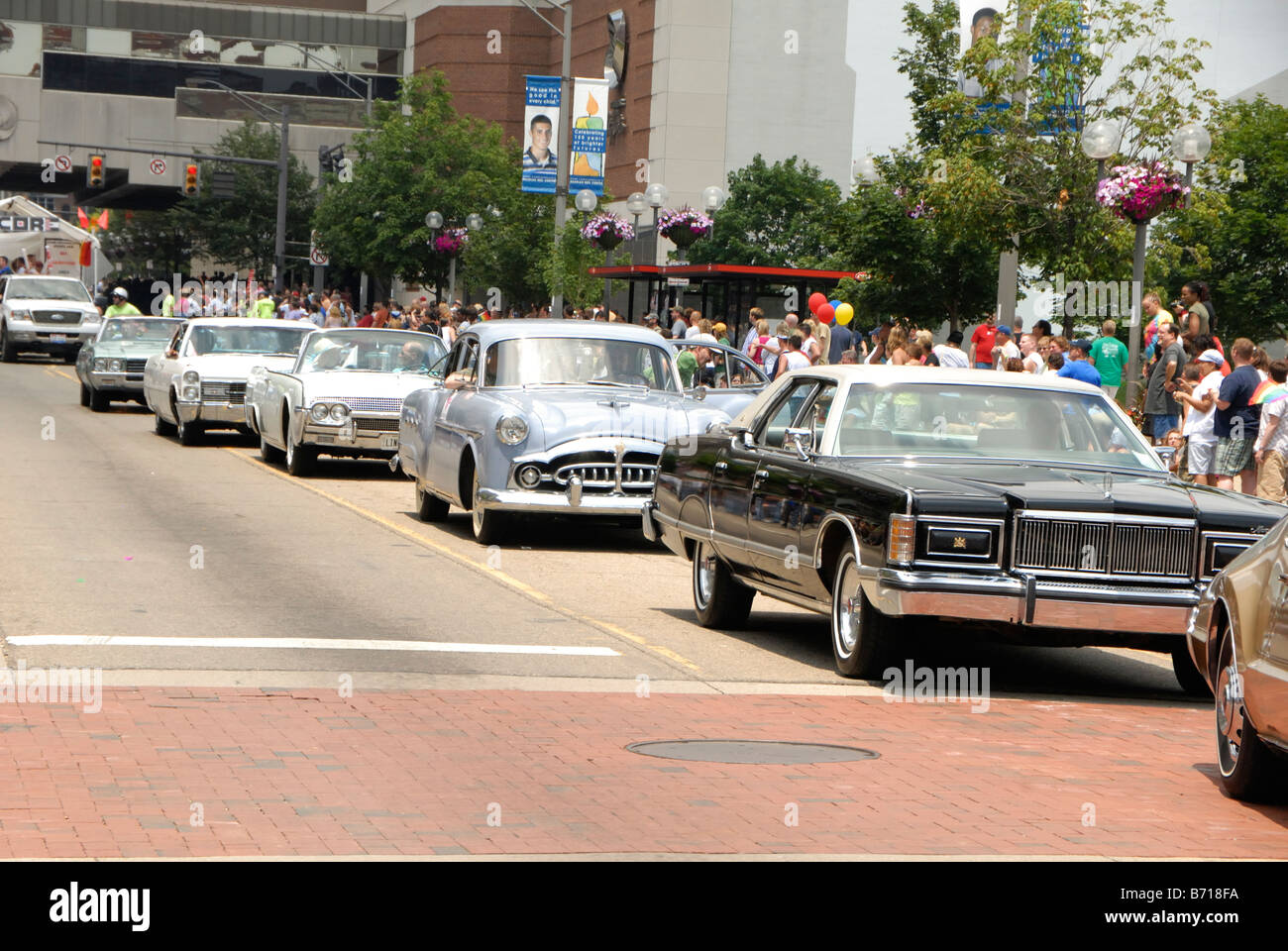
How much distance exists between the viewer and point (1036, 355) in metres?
20.9

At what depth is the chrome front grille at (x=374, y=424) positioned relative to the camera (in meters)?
20.0

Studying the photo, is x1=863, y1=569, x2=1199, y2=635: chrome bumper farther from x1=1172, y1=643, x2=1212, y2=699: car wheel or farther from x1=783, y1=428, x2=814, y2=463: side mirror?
x1=783, y1=428, x2=814, y2=463: side mirror

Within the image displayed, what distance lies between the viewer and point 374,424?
20.1 m

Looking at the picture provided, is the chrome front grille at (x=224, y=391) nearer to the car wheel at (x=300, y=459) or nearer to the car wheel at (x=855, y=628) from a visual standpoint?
the car wheel at (x=300, y=459)

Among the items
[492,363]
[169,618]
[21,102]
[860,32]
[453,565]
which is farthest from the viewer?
[21,102]

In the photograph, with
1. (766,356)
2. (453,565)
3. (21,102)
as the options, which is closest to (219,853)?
(453,565)

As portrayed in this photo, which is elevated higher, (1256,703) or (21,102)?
(21,102)

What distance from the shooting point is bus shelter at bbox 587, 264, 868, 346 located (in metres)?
35.3

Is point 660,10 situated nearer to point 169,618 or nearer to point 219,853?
point 169,618

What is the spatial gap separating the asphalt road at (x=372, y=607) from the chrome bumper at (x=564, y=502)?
40cm

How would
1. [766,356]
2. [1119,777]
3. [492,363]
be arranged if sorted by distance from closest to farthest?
[1119,777] < [492,363] < [766,356]

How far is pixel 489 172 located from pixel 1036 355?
34704 mm

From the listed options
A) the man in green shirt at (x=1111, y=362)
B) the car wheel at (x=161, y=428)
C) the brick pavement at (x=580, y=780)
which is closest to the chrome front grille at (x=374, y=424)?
the car wheel at (x=161, y=428)

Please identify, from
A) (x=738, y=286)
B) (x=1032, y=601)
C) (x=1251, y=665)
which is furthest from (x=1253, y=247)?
(x=1251, y=665)
